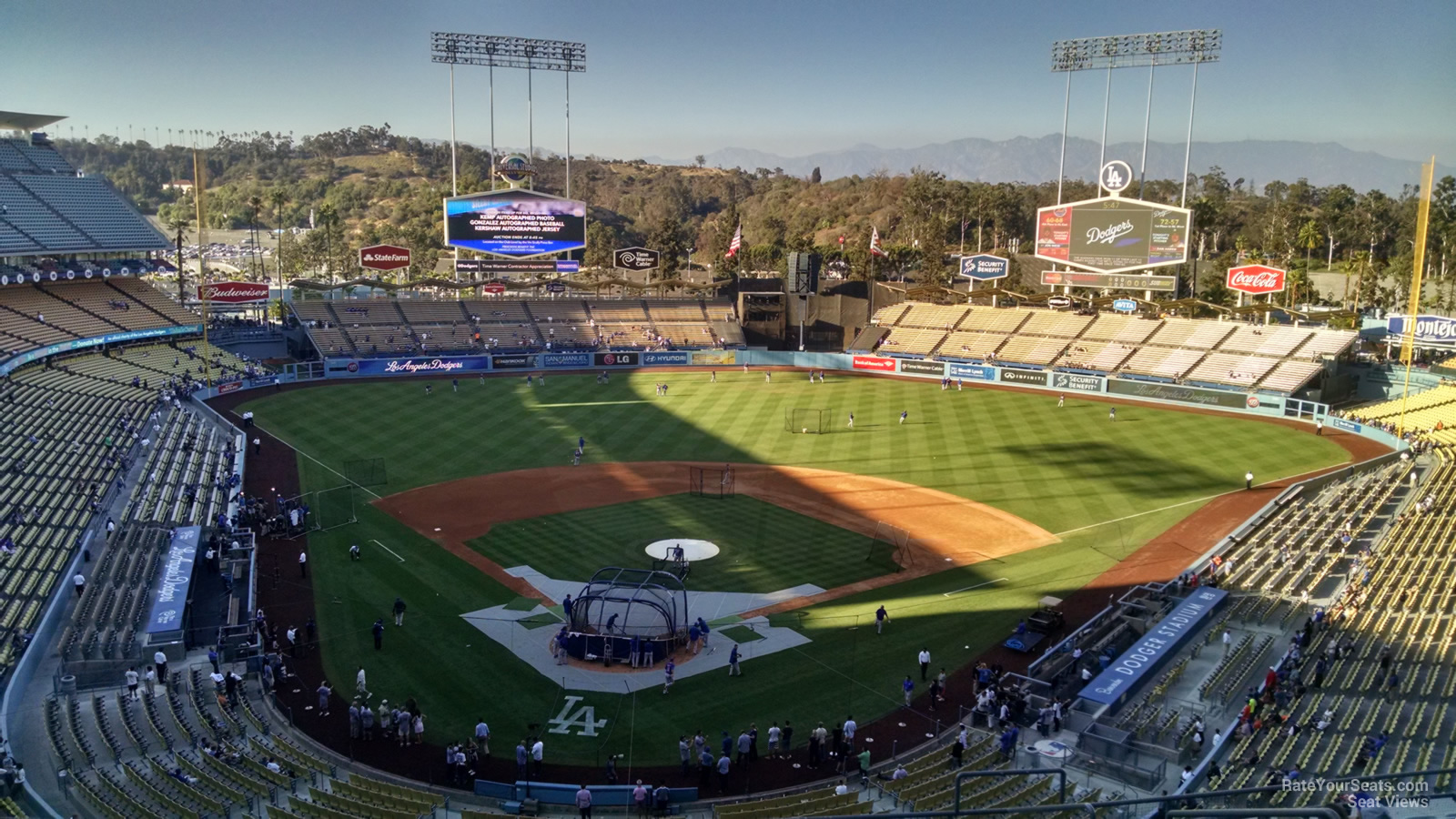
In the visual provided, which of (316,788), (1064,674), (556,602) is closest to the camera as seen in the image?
(316,788)

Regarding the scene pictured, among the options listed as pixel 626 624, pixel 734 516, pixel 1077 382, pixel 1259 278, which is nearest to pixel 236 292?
pixel 734 516

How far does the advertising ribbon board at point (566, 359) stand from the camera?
234 ft

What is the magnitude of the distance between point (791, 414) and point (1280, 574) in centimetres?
2997

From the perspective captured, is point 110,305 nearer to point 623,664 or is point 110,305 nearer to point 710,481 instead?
point 710,481

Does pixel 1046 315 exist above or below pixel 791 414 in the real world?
above

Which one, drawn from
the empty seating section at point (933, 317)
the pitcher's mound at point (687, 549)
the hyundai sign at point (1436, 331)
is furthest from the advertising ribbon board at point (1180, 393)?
the pitcher's mound at point (687, 549)

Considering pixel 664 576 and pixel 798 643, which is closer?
pixel 798 643

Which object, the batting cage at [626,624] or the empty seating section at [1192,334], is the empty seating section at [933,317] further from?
the batting cage at [626,624]

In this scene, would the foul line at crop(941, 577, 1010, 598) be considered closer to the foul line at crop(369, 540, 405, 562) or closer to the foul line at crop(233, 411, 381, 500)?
the foul line at crop(369, 540, 405, 562)

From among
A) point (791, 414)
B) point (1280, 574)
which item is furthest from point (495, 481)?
point (1280, 574)

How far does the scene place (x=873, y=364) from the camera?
7169 cm

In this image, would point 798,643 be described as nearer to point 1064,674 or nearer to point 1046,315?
point 1064,674

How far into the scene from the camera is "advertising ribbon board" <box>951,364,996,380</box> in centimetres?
6706

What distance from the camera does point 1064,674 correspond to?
2319cm
